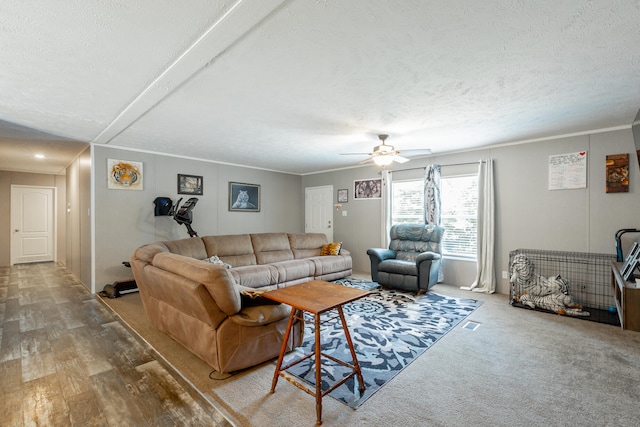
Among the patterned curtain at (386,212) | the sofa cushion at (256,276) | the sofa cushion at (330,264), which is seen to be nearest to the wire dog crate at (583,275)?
the patterned curtain at (386,212)

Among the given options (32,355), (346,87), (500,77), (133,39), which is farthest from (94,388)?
(500,77)

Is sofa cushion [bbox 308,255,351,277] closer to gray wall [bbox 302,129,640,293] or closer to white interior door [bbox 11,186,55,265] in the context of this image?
gray wall [bbox 302,129,640,293]

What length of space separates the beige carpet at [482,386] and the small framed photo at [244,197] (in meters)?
3.63

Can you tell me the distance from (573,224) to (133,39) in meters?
5.33

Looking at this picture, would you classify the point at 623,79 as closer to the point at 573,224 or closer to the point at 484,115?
the point at 484,115

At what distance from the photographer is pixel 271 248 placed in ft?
17.7

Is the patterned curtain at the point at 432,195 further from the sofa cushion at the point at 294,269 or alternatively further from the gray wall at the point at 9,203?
the gray wall at the point at 9,203

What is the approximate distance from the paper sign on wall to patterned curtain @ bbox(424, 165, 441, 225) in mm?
1591

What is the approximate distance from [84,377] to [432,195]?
16.8ft

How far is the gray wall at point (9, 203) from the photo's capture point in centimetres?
697

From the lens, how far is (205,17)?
166cm

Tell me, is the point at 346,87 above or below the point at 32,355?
above

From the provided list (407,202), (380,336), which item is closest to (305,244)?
(407,202)

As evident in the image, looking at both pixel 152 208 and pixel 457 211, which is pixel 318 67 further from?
pixel 152 208
